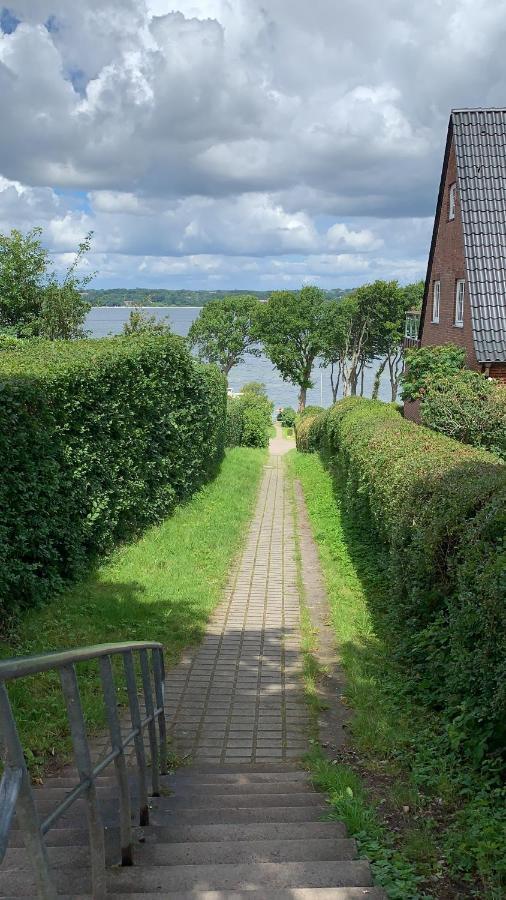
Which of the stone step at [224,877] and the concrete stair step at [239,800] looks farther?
the concrete stair step at [239,800]

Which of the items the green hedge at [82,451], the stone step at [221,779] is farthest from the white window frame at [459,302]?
the stone step at [221,779]

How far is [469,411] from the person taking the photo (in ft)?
60.0

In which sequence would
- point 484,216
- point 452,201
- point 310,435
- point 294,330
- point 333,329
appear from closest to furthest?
point 484,216 → point 452,201 → point 310,435 → point 333,329 → point 294,330

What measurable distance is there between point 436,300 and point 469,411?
8.42 m

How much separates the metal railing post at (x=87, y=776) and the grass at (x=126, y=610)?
99.4 inches

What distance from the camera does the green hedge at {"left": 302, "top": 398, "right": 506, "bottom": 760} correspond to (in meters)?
4.95

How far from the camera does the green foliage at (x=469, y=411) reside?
58.5ft

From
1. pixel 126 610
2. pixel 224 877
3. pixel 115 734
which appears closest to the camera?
pixel 224 877

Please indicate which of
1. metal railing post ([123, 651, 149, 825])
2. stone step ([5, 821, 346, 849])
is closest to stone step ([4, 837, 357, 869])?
stone step ([5, 821, 346, 849])

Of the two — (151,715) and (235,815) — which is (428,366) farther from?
(235,815)

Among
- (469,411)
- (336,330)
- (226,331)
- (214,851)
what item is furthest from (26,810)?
(226,331)

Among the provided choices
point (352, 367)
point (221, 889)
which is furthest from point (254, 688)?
point (352, 367)

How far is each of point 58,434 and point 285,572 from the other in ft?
14.3

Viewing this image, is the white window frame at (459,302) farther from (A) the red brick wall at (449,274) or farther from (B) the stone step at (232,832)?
(B) the stone step at (232,832)
